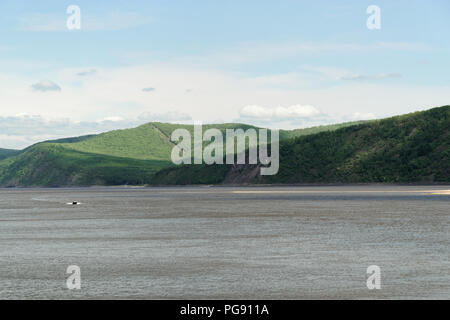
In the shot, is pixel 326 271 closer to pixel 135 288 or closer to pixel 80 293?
pixel 135 288

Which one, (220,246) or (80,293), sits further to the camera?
(220,246)

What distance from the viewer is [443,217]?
6556 centimetres

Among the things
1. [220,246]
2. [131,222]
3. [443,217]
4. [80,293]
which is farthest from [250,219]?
[80,293]

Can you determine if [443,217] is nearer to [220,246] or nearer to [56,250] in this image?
[220,246]

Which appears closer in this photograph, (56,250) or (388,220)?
(56,250)

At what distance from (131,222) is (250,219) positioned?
10808 millimetres

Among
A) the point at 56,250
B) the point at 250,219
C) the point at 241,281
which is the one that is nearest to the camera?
the point at 241,281
